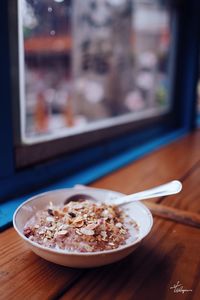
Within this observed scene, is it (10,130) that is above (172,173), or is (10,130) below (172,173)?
above

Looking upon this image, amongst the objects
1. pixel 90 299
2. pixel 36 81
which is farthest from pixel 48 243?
pixel 36 81

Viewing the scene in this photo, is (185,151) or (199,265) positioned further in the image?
(185,151)

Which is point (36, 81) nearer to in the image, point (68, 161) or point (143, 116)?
point (143, 116)

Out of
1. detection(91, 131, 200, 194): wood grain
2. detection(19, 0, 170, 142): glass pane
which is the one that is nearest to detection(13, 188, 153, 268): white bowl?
detection(91, 131, 200, 194): wood grain

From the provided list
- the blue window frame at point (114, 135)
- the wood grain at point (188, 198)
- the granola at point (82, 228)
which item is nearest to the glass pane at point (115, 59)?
the blue window frame at point (114, 135)

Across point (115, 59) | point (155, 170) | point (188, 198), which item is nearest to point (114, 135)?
point (155, 170)

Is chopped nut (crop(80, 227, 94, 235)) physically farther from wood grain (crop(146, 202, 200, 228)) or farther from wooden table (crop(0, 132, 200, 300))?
wood grain (crop(146, 202, 200, 228))

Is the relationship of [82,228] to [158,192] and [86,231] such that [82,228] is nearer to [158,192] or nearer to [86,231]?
[86,231]
